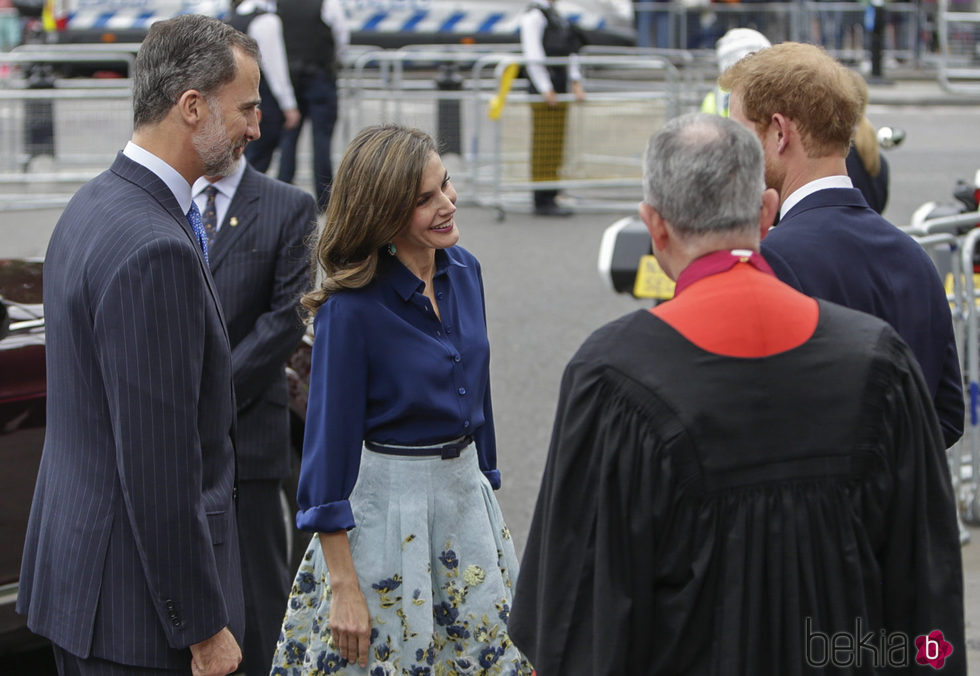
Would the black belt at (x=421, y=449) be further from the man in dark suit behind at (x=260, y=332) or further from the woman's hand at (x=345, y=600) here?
the man in dark suit behind at (x=260, y=332)

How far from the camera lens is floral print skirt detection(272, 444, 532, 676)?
3080mm

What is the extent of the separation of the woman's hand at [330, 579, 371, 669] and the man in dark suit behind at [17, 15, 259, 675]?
0.94ft

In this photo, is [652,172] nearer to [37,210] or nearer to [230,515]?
[230,515]

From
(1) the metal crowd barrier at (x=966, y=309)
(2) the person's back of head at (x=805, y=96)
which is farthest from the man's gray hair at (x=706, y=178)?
(1) the metal crowd barrier at (x=966, y=309)

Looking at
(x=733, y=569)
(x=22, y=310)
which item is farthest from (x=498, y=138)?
(x=733, y=569)

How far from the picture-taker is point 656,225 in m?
2.25

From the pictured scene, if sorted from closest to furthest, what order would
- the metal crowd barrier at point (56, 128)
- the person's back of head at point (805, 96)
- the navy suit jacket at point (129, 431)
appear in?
the navy suit jacket at point (129, 431) → the person's back of head at point (805, 96) → the metal crowd barrier at point (56, 128)

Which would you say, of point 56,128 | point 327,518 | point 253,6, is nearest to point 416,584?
point 327,518

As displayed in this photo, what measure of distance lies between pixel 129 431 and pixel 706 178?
3.94 ft

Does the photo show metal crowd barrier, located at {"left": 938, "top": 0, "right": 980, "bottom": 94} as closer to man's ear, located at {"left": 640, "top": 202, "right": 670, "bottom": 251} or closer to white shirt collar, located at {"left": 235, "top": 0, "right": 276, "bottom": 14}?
white shirt collar, located at {"left": 235, "top": 0, "right": 276, "bottom": 14}

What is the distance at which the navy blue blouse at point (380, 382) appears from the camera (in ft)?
9.87

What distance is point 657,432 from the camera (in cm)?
213

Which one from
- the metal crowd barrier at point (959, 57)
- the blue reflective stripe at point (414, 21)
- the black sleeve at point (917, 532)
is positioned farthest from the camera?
the blue reflective stripe at point (414, 21)

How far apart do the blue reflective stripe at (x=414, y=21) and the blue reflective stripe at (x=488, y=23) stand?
35.5 inches
